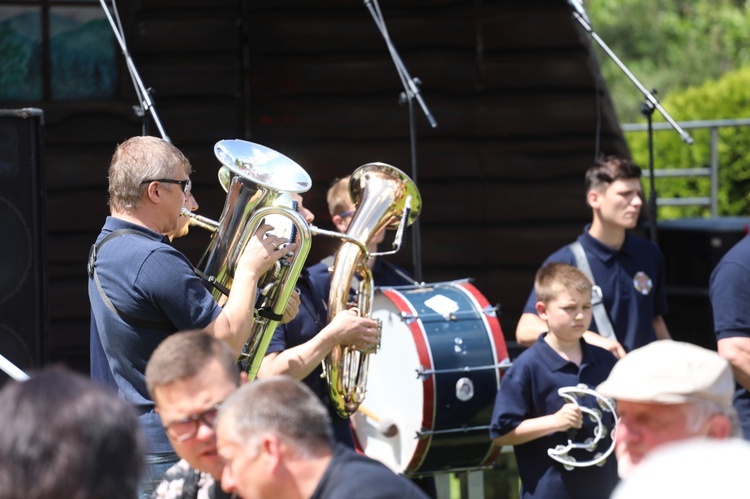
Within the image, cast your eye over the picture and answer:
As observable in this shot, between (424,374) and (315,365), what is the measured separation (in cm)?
77

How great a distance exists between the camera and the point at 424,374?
192 inches

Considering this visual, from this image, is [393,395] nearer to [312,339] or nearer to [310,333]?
[310,333]

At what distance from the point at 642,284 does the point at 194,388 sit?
9.52ft

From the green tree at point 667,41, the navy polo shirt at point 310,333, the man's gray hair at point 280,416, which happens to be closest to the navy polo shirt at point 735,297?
the navy polo shirt at point 310,333

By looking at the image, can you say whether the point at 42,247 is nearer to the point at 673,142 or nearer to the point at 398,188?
the point at 398,188

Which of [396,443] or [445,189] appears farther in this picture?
[445,189]

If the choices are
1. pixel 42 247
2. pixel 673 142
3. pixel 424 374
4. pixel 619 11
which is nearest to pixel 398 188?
pixel 424 374

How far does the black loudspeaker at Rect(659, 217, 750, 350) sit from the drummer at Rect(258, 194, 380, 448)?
316 centimetres

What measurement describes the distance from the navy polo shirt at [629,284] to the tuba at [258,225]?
155 cm

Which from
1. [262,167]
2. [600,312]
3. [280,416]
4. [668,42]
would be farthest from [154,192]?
[668,42]

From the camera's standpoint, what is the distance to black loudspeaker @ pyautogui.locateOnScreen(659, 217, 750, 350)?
7.14 meters

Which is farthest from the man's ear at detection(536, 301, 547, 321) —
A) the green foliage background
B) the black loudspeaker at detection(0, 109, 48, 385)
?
the green foliage background

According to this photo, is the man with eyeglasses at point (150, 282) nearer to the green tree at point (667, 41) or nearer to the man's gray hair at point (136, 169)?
the man's gray hair at point (136, 169)

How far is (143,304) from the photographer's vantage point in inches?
137
